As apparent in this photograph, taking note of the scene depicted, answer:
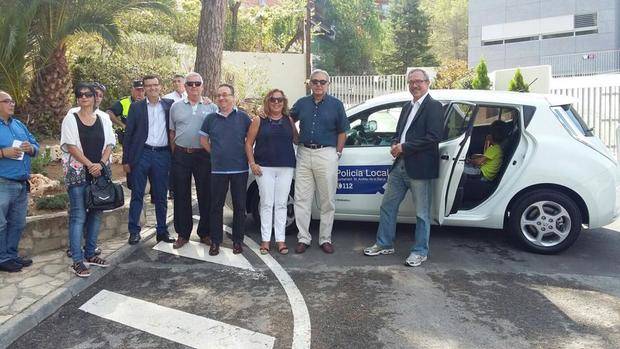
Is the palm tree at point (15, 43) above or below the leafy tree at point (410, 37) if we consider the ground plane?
below

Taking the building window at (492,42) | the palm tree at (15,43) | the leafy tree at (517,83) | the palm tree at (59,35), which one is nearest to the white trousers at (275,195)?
the palm tree at (15,43)

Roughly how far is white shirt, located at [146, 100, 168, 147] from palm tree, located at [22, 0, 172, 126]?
5081 mm

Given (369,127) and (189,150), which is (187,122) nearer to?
(189,150)

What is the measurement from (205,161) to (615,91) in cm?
988

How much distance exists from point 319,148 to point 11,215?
2982mm

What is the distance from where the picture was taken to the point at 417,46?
41688 millimetres

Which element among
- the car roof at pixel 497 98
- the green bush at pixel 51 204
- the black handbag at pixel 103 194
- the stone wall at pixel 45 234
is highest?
the car roof at pixel 497 98

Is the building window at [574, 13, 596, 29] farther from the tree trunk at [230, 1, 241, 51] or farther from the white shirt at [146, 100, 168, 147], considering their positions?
the white shirt at [146, 100, 168, 147]

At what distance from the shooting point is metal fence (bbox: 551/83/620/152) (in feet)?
40.2

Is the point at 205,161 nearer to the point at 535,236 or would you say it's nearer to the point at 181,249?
the point at 181,249

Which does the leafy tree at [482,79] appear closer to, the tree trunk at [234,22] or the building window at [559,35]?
the tree trunk at [234,22]

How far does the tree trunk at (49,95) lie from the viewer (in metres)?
10.8

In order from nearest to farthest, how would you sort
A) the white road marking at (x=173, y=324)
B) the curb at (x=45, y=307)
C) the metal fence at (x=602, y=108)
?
the white road marking at (x=173, y=324), the curb at (x=45, y=307), the metal fence at (x=602, y=108)

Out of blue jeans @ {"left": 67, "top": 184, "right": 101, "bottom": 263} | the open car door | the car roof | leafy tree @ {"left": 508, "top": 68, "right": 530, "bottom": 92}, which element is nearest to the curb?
blue jeans @ {"left": 67, "top": 184, "right": 101, "bottom": 263}
